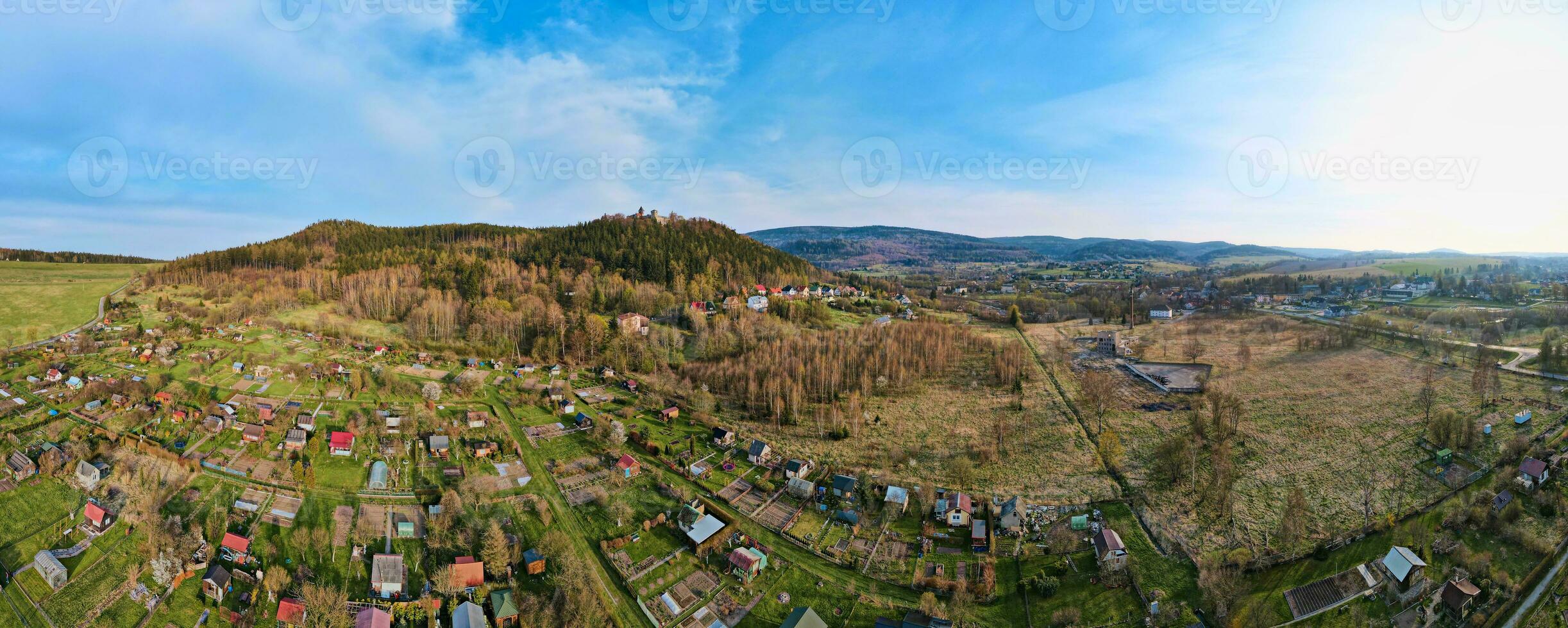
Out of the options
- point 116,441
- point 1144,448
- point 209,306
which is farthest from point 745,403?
point 209,306

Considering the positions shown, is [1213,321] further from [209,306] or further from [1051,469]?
[209,306]

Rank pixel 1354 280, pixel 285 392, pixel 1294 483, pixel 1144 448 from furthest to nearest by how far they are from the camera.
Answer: pixel 1354 280, pixel 285 392, pixel 1144 448, pixel 1294 483

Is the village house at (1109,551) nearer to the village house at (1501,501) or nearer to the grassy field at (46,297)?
the village house at (1501,501)

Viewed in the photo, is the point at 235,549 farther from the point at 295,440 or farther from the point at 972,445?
the point at 972,445

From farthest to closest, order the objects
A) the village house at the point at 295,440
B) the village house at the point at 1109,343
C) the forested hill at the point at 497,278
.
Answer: the village house at the point at 1109,343, the forested hill at the point at 497,278, the village house at the point at 295,440

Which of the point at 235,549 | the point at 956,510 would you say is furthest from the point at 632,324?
the point at 956,510

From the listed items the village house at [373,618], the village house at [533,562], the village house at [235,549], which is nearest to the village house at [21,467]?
the village house at [235,549]
